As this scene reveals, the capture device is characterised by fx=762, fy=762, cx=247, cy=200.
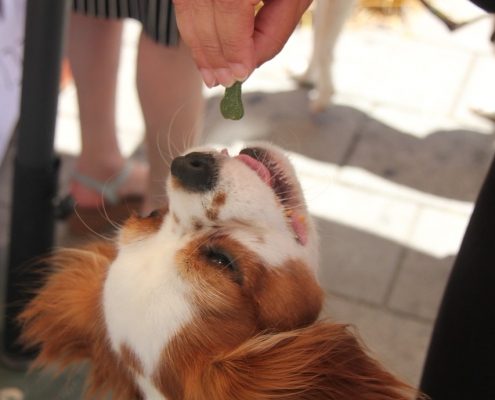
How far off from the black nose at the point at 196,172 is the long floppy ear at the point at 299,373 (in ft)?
0.95

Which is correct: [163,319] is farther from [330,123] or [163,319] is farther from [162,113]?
[330,123]

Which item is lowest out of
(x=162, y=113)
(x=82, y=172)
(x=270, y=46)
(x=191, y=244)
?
(x=82, y=172)

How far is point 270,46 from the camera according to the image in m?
1.32

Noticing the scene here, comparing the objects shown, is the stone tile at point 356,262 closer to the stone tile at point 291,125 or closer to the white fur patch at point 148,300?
the stone tile at point 291,125

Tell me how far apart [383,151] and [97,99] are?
1.13 m

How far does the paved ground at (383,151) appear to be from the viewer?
7.75 feet

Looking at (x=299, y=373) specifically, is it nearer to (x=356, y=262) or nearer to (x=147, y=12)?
(x=147, y=12)

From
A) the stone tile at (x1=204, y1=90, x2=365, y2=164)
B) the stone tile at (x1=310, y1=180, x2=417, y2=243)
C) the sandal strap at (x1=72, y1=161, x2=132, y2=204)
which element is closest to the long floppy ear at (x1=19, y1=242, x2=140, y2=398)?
the sandal strap at (x1=72, y1=161, x2=132, y2=204)

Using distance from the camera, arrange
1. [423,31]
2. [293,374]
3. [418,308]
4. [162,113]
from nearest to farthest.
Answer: [293,374] → [162,113] → [418,308] → [423,31]

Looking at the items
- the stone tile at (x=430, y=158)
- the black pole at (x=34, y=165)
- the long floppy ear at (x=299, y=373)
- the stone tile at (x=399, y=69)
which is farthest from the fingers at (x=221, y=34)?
the stone tile at (x=399, y=69)

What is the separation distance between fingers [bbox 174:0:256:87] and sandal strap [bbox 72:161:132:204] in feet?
3.83

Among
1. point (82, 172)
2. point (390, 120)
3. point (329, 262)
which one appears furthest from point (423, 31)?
point (82, 172)

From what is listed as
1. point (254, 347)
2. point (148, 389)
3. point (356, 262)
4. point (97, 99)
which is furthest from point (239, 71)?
point (356, 262)

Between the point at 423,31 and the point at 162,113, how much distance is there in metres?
1.93
